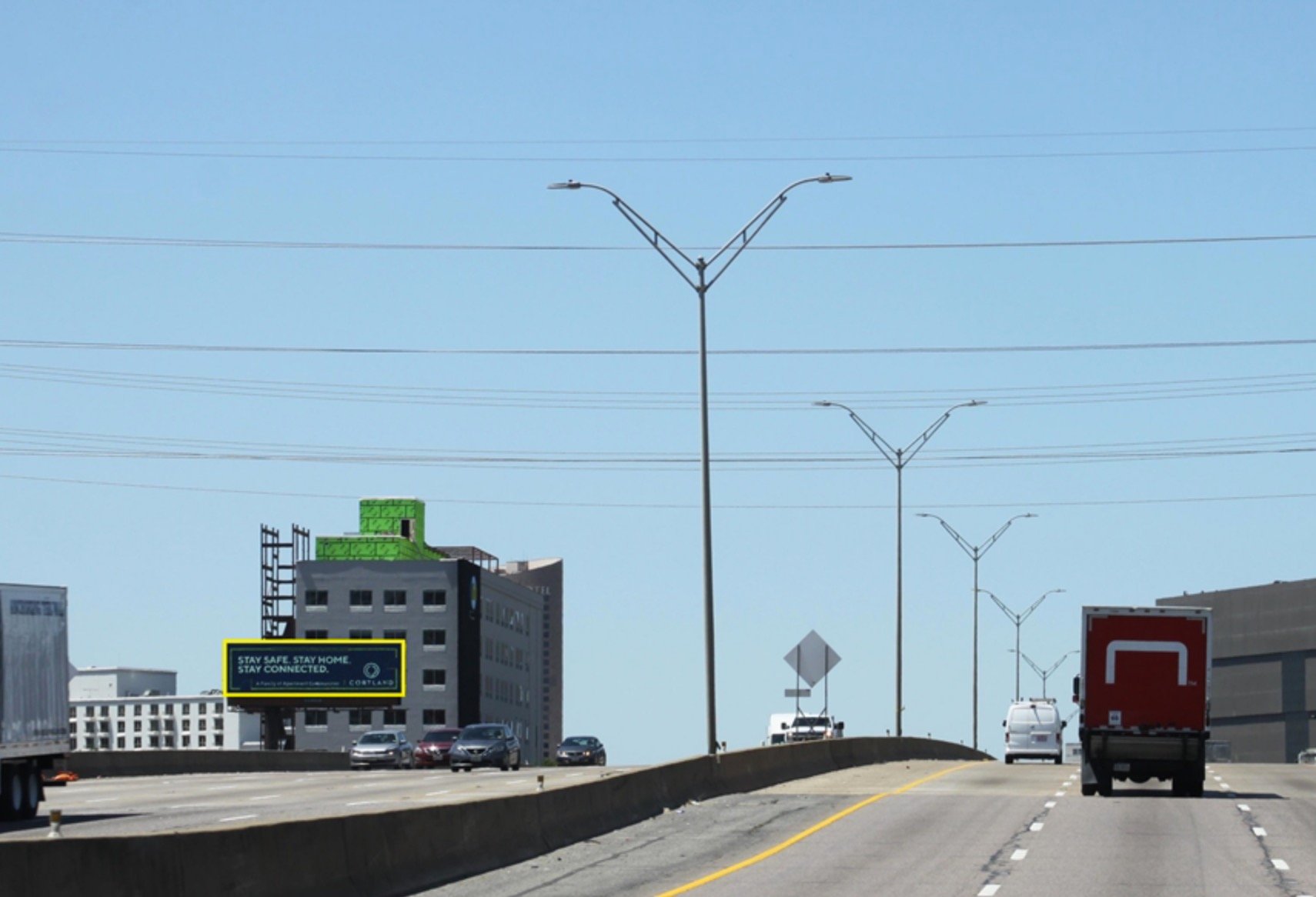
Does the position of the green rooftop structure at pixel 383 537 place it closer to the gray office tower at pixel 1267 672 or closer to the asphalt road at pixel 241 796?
the gray office tower at pixel 1267 672

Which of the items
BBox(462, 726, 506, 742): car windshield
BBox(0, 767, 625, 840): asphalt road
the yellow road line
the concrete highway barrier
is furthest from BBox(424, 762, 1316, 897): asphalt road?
BBox(462, 726, 506, 742): car windshield

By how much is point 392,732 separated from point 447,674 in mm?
87648

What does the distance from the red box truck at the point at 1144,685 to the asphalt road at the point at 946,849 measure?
992 millimetres

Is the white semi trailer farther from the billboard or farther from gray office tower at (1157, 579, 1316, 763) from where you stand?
gray office tower at (1157, 579, 1316, 763)

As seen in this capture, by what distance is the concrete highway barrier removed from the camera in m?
14.6

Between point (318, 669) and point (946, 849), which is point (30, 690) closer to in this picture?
point (946, 849)

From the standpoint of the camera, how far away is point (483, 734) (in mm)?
66188

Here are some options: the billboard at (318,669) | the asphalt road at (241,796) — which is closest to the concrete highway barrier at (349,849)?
the asphalt road at (241,796)

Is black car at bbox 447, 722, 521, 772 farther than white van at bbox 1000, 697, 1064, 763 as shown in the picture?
No

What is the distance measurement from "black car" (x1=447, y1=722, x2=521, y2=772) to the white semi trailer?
2930cm

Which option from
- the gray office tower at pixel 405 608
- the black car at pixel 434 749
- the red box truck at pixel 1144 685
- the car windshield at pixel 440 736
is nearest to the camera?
the red box truck at pixel 1144 685

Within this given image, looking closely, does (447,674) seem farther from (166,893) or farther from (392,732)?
(166,893)

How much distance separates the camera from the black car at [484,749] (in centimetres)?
6494

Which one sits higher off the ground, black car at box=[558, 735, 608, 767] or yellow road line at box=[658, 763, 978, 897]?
yellow road line at box=[658, 763, 978, 897]
